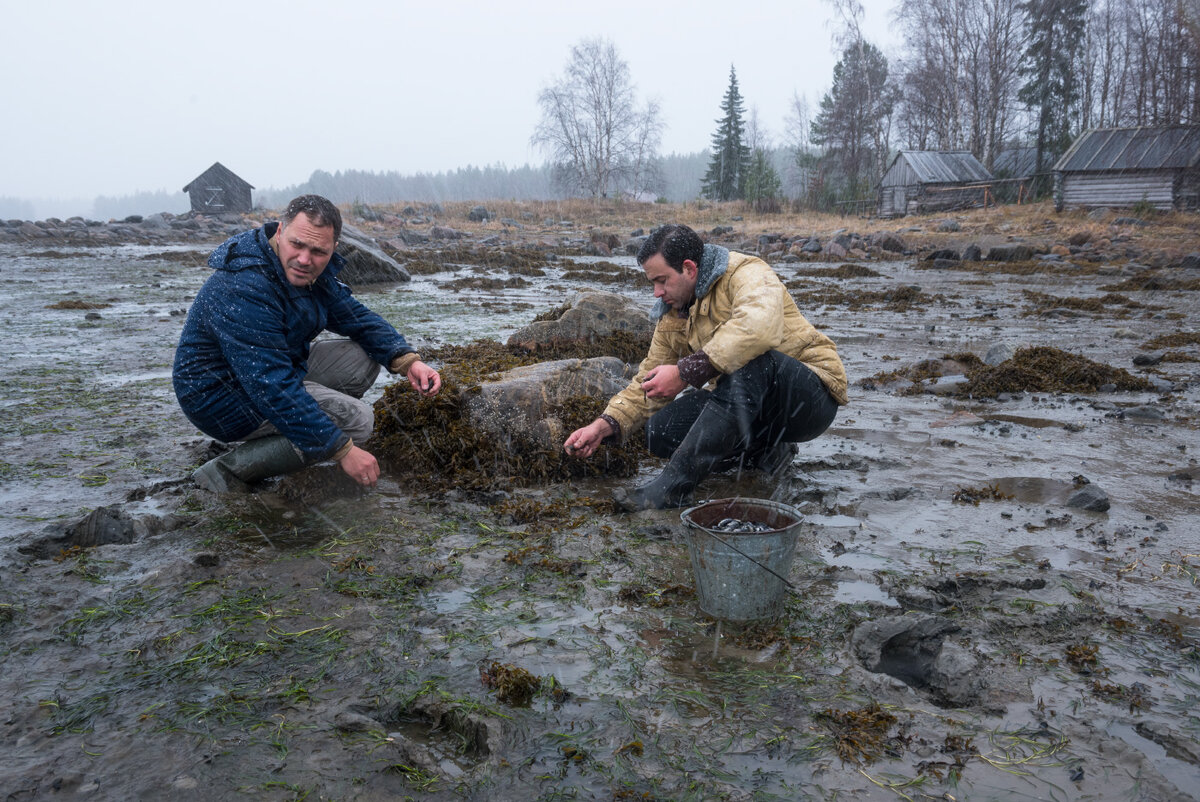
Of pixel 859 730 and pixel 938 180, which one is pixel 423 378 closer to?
pixel 859 730

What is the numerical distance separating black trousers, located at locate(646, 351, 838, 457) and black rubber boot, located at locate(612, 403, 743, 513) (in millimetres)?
60

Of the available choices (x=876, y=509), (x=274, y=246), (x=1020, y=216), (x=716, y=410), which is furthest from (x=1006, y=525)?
(x=1020, y=216)

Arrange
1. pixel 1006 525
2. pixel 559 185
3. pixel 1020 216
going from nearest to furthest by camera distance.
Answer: pixel 1006 525, pixel 1020 216, pixel 559 185

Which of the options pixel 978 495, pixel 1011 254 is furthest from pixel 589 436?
pixel 1011 254

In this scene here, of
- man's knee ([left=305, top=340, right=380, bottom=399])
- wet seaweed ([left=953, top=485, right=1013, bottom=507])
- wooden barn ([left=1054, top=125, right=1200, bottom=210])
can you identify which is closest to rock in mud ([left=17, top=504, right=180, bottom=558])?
man's knee ([left=305, top=340, right=380, bottom=399])

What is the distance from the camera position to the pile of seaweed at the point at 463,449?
16.3 ft

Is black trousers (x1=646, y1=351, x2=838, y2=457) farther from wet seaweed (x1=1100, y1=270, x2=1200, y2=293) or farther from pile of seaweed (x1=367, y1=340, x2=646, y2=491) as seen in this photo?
wet seaweed (x1=1100, y1=270, x2=1200, y2=293)

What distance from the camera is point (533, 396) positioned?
5.42 metres

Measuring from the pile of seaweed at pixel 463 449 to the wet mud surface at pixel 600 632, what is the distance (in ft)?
0.50

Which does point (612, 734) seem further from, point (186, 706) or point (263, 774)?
point (186, 706)

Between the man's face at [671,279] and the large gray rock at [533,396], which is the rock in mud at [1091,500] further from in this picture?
the large gray rock at [533,396]

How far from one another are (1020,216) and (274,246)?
33103 mm

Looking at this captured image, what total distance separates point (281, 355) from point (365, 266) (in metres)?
14.0

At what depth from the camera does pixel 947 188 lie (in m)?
37.2
